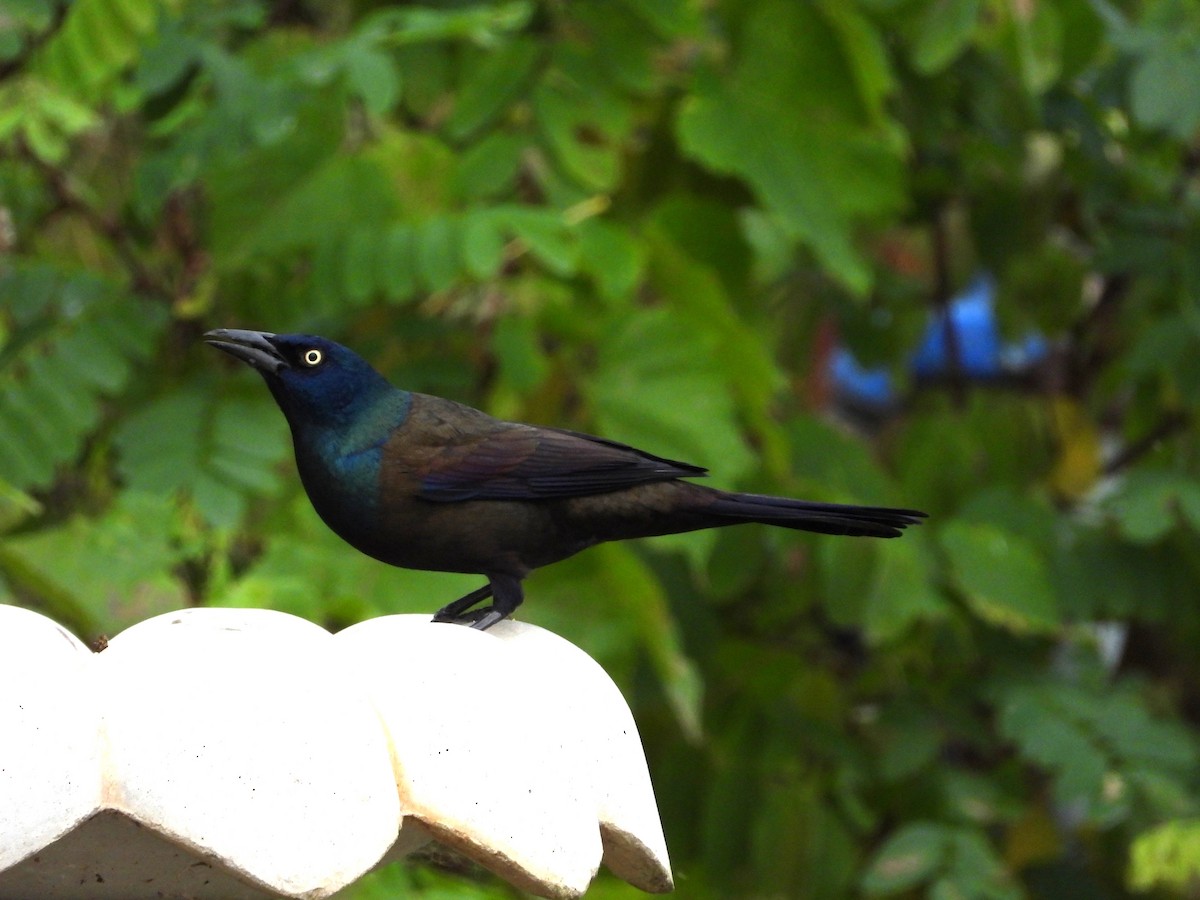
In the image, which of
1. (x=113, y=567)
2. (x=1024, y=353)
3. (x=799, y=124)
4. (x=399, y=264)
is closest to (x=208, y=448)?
(x=113, y=567)

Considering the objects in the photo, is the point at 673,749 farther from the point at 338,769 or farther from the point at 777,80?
the point at 338,769

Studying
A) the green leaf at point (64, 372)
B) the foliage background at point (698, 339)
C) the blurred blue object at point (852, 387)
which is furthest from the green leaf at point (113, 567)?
the blurred blue object at point (852, 387)

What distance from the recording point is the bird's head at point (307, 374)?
222cm

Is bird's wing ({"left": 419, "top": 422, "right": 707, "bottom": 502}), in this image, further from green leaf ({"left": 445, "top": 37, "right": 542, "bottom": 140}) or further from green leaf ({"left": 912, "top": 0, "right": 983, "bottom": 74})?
green leaf ({"left": 912, "top": 0, "right": 983, "bottom": 74})

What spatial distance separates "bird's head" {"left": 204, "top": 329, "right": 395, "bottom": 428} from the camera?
87.6 inches

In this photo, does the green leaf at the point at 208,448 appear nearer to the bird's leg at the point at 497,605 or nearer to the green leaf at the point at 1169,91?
the bird's leg at the point at 497,605

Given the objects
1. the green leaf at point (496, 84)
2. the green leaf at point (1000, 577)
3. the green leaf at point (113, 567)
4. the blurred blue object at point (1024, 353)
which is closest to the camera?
the green leaf at point (113, 567)

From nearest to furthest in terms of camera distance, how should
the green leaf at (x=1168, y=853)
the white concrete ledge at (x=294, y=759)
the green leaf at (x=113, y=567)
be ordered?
the white concrete ledge at (x=294, y=759) → the green leaf at (x=113, y=567) → the green leaf at (x=1168, y=853)

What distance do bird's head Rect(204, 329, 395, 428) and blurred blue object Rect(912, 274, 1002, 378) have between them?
3646 mm

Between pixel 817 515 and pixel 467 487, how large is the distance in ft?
1.56

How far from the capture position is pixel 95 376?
3.67 meters

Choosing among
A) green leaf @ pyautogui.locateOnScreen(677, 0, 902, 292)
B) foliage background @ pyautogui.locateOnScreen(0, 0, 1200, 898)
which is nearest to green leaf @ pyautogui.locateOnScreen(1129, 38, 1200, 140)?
foliage background @ pyautogui.locateOnScreen(0, 0, 1200, 898)

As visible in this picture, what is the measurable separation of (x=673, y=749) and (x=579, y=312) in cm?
140

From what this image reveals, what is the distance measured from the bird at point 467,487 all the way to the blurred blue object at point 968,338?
3461 millimetres
